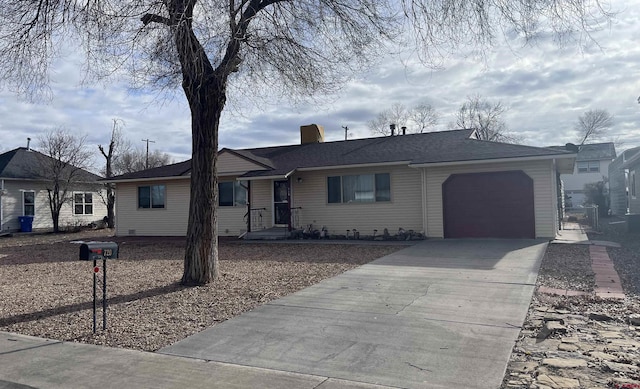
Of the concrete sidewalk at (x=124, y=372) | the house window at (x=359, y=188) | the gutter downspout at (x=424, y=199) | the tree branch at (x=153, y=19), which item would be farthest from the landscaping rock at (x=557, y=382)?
the house window at (x=359, y=188)

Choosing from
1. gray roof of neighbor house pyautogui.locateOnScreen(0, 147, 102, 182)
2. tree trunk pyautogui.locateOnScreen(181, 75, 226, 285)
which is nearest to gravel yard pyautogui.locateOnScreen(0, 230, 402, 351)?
tree trunk pyautogui.locateOnScreen(181, 75, 226, 285)

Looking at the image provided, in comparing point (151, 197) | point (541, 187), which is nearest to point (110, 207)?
point (151, 197)

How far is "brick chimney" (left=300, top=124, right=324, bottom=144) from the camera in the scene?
21.8 meters

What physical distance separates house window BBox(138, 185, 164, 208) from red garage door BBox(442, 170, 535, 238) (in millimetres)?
12303

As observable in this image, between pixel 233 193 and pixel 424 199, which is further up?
pixel 233 193

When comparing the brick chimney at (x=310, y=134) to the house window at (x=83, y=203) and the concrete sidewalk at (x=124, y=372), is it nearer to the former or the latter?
the house window at (x=83, y=203)

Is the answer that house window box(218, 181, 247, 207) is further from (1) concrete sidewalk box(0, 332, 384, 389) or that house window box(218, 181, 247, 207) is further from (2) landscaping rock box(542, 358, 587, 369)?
(2) landscaping rock box(542, 358, 587, 369)

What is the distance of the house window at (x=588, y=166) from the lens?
42.3 m

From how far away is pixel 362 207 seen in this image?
54.2 ft

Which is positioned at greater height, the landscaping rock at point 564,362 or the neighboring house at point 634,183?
the neighboring house at point 634,183

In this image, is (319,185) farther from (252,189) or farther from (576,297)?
(576,297)

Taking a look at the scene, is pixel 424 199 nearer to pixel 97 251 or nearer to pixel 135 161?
pixel 97 251

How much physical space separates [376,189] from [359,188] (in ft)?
2.12

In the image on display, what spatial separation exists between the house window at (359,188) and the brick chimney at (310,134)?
509 cm
